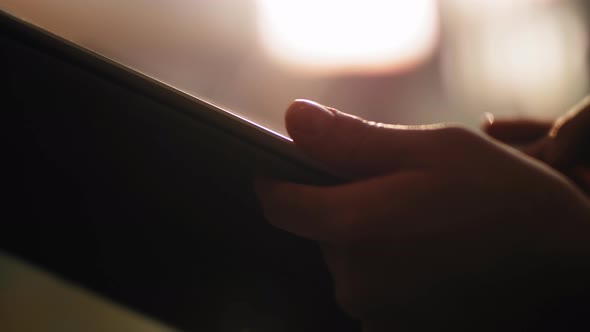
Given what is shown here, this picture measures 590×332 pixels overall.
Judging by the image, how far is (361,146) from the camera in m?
0.31

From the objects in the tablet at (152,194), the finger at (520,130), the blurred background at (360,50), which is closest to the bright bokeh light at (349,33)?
the blurred background at (360,50)

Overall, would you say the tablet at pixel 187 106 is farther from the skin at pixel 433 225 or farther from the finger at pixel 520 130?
the finger at pixel 520 130

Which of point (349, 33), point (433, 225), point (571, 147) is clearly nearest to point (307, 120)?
point (433, 225)

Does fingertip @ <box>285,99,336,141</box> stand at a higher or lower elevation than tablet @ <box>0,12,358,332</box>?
higher

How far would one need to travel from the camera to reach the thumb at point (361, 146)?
31 centimetres

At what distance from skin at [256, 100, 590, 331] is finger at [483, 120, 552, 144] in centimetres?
28

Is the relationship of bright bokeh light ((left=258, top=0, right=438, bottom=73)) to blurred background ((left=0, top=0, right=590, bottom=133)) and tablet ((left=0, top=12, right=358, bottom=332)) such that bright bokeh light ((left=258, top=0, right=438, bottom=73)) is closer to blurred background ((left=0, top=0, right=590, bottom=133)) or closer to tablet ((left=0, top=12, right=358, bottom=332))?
blurred background ((left=0, top=0, right=590, bottom=133))

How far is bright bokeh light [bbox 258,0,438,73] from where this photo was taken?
4.87ft

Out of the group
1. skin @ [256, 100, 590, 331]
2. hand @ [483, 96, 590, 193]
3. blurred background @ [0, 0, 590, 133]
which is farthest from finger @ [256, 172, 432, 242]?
blurred background @ [0, 0, 590, 133]

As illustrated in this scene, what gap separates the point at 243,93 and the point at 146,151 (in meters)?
1.42

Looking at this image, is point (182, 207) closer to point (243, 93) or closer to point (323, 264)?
point (323, 264)

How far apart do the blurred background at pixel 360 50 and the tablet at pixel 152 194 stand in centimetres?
97

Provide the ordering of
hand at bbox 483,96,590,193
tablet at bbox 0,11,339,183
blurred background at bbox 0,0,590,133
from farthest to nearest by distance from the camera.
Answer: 1. blurred background at bbox 0,0,590,133
2. hand at bbox 483,96,590,193
3. tablet at bbox 0,11,339,183

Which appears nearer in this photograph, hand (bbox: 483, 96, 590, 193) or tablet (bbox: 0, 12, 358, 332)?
tablet (bbox: 0, 12, 358, 332)
